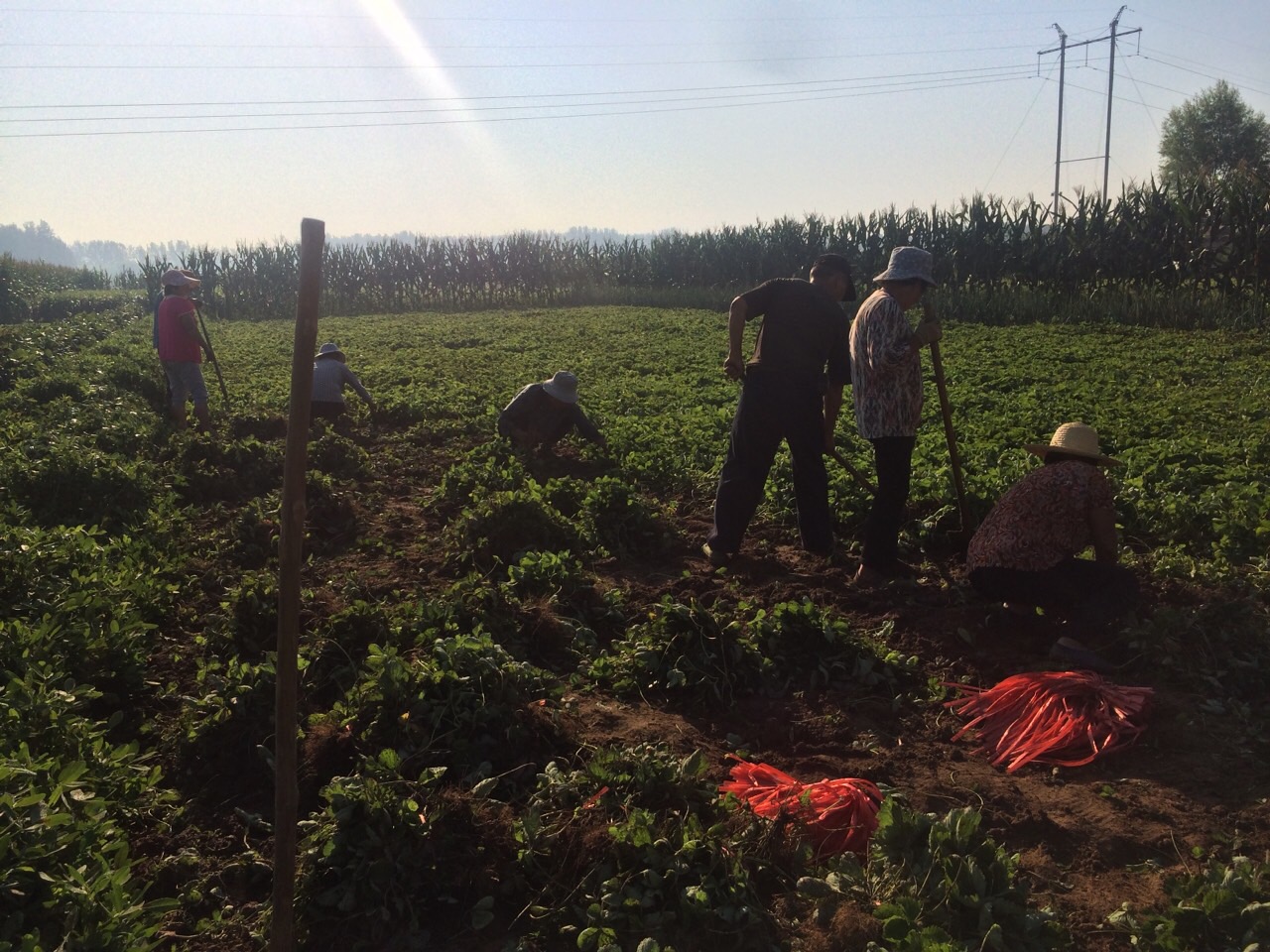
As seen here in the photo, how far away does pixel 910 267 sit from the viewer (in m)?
5.64

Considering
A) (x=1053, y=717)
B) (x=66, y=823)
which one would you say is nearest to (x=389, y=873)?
(x=66, y=823)

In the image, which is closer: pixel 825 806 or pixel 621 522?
pixel 825 806

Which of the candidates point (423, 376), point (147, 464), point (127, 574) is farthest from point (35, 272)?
point (127, 574)

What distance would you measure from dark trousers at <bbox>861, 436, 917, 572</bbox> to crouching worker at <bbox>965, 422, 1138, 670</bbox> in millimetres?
906

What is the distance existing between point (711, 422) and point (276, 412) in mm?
4913

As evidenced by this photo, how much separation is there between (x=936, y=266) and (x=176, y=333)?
20.4m

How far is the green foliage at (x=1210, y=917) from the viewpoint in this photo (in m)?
2.49

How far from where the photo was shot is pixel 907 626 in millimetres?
5363

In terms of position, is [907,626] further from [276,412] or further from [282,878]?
[276,412]

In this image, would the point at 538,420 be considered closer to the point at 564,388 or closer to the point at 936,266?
the point at 564,388

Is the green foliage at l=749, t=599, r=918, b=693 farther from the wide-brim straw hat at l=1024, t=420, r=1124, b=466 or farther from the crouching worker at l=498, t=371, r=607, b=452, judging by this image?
the crouching worker at l=498, t=371, r=607, b=452

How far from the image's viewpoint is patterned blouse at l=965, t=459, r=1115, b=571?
4.78 m

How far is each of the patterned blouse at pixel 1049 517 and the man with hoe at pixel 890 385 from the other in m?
0.94

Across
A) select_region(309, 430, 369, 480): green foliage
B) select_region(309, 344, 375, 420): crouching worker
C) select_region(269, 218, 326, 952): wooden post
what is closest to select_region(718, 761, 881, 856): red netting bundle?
select_region(269, 218, 326, 952): wooden post
